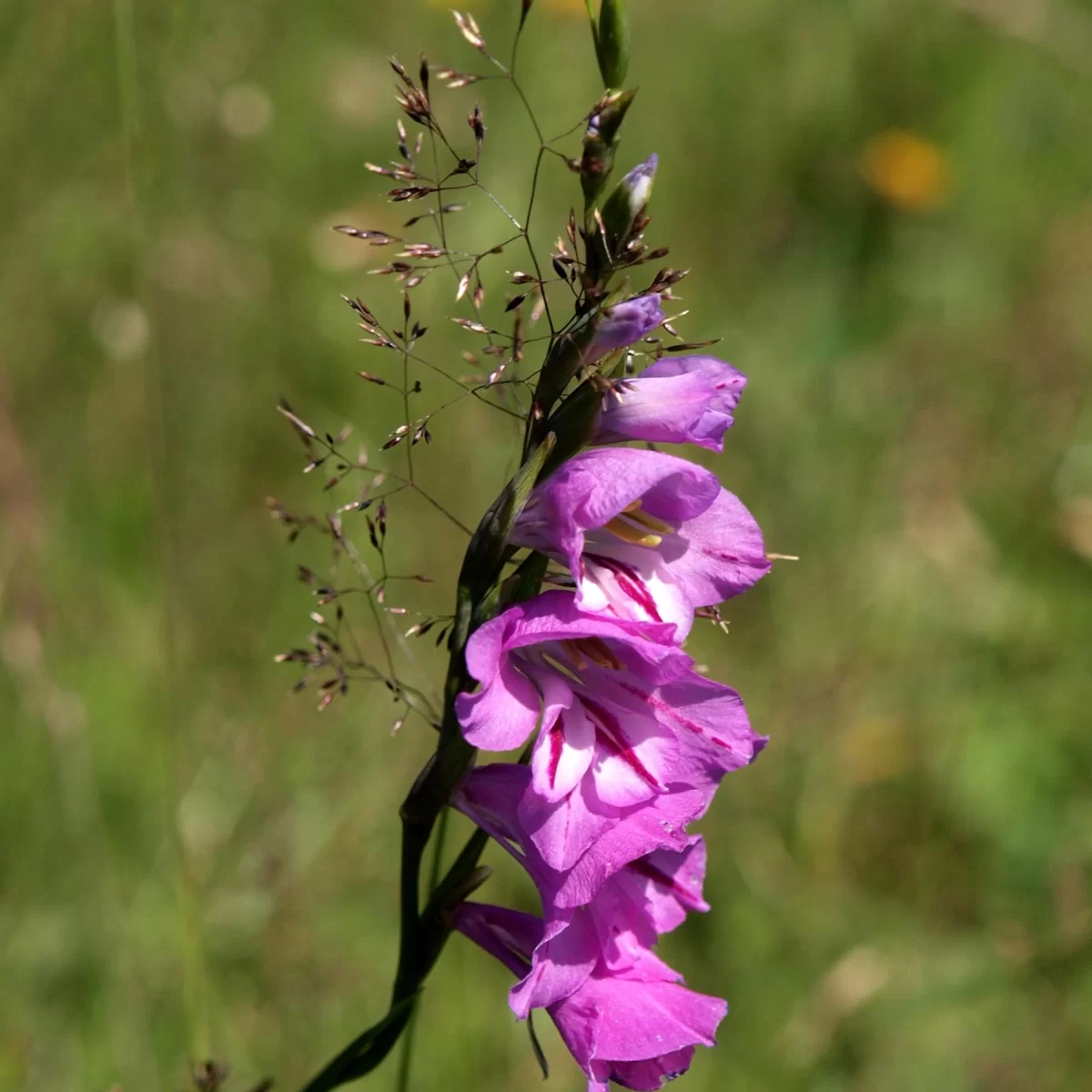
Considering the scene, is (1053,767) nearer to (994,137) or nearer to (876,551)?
(876,551)

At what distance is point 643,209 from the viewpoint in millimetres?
1179

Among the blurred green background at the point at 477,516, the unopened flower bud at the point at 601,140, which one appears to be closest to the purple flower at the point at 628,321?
the unopened flower bud at the point at 601,140

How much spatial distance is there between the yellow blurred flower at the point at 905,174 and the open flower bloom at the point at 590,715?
4.36 m

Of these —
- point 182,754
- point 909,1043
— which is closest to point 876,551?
point 909,1043

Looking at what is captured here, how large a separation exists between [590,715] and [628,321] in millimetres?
437

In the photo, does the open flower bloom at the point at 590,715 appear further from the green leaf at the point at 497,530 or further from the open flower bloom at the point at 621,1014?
the open flower bloom at the point at 621,1014

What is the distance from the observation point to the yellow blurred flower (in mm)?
5059

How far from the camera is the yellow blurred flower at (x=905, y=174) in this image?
506cm

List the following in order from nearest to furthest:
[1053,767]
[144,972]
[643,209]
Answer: [643,209], [144,972], [1053,767]

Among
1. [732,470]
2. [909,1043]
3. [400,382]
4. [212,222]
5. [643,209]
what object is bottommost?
[909,1043]

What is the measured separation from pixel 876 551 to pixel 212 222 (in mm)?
2585

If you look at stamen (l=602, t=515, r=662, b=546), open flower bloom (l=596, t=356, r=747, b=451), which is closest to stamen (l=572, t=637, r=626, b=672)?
stamen (l=602, t=515, r=662, b=546)

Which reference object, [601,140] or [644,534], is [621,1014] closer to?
[644,534]

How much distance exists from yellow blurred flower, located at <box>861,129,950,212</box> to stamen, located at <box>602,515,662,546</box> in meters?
4.28
